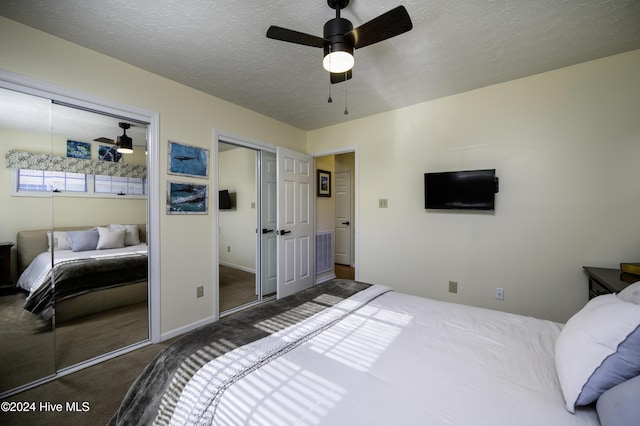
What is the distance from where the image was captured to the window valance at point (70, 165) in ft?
6.15

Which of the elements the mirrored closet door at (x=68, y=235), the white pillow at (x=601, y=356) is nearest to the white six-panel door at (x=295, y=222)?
the mirrored closet door at (x=68, y=235)

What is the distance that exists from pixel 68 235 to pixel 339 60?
11.9 feet

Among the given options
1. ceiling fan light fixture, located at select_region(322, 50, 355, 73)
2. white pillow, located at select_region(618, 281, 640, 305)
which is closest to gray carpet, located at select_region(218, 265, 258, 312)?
ceiling fan light fixture, located at select_region(322, 50, 355, 73)

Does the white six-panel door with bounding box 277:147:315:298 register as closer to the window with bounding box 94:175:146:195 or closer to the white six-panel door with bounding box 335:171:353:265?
the white six-panel door with bounding box 335:171:353:265

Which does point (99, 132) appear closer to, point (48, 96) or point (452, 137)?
point (48, 96)

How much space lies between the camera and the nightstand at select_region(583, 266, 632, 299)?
1.69m

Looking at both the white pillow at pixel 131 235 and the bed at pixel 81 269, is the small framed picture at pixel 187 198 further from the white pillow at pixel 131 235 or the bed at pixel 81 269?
the white pillow at pixel 131 235

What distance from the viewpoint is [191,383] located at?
3.15ft

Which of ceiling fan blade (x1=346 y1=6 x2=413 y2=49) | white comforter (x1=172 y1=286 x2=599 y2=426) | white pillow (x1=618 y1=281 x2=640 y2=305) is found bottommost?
white comforter (x1=172 y1=286 x2=599 y2=426)

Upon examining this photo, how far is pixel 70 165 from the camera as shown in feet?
9.37

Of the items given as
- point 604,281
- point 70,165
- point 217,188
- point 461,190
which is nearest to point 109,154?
Result: point 70,165

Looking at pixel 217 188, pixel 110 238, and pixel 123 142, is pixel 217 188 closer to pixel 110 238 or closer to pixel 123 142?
pixel 123 142

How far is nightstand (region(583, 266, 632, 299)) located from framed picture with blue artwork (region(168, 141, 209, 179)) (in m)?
3.54

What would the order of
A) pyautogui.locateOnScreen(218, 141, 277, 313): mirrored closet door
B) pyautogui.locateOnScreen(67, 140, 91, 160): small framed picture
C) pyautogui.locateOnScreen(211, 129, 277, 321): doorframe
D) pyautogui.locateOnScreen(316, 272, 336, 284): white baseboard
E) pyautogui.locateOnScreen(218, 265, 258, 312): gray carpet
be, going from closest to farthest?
pyautogui.locateOnScreen(211, 129, 277, 321): doorframe, pyautogui.locateOnScreen(67, 140, 91, 160): small framed picture, pyautogui.locateOnScreen(218, 265, 258, 312): gray carpet, pyautogui.locateOnScreen(218, 141, 277, 313): mirrored closet door, pyautogui.locateOnScreen(316, 272, 336, 284): white baseboard
